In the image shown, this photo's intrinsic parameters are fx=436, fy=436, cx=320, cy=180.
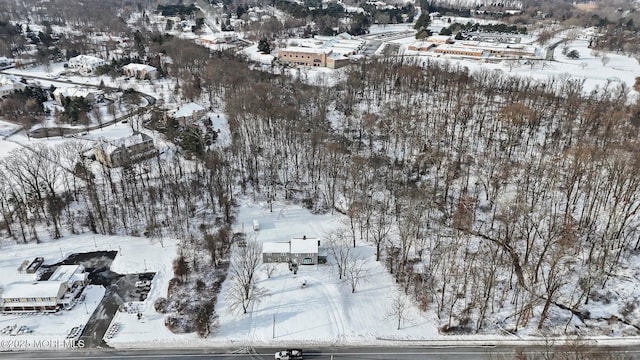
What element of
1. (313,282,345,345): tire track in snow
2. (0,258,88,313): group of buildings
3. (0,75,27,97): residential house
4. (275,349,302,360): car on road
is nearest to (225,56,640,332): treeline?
(313,282,345,345): tire track in snow

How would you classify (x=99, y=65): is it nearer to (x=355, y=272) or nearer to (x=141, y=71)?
(x=141, y=71)

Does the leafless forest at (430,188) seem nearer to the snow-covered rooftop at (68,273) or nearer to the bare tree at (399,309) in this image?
Answer: the bare tree at (399,309)

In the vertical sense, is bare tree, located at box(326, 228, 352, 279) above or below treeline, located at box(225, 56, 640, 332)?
below

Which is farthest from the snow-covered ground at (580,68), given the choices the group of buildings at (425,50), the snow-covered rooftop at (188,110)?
the snow-covered rooftop at (188,110)

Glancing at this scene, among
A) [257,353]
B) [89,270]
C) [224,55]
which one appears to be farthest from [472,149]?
[224,55]

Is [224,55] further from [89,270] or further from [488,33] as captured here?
[488,33]

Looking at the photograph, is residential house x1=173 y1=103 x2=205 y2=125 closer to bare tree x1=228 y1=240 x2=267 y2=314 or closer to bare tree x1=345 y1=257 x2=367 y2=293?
bare tree x1=228 y1=240 x2=267 y2=314
